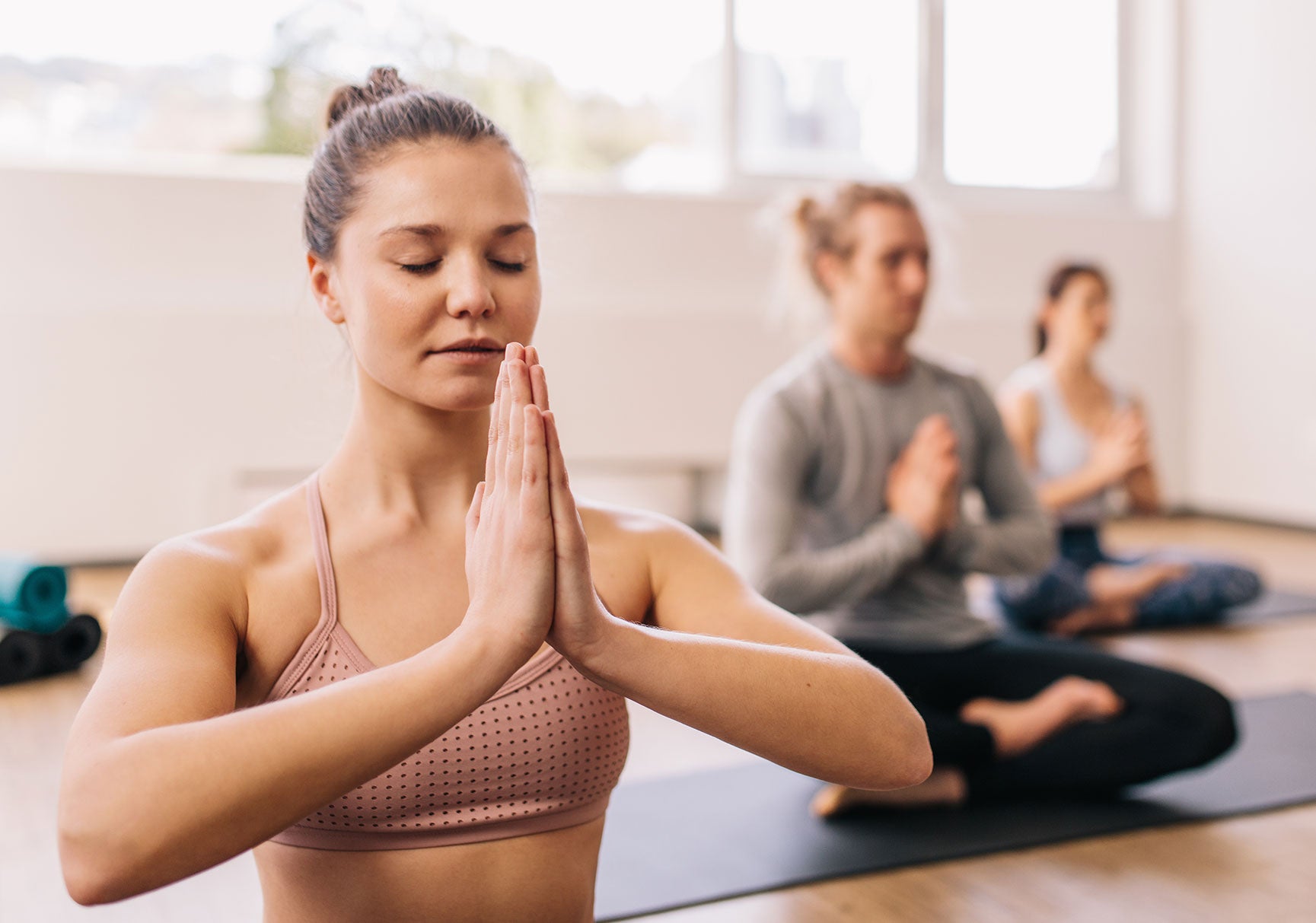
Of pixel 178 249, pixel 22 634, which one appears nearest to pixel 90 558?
pixel 178 249

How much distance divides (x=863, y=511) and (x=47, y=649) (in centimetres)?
199

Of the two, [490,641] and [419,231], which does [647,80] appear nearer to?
[419,231]

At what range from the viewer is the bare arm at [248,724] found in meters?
0.86

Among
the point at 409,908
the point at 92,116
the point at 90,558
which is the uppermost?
the point at 92,116

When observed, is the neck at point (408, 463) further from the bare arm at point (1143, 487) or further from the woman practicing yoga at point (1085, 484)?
the bare arm at point (1143, 487)

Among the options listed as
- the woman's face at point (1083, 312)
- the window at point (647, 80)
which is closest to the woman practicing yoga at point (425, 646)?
the woman's face at point (1083, 312)

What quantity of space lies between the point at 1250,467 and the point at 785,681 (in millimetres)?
5430

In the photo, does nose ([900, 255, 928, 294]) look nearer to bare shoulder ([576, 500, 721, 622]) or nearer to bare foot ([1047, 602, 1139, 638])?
bare shoulder ([576, 500, 721, 622])

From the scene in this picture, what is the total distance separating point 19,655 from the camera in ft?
10.1

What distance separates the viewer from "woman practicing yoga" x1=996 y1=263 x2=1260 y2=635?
Answer: 366 cm

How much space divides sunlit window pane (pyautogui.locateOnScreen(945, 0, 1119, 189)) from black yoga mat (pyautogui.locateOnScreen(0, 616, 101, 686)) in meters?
4.21

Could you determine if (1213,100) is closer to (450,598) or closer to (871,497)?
(871,497)

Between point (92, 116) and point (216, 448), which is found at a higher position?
point (92, 116)

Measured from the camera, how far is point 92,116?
4707 millimetres
